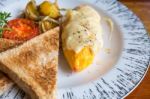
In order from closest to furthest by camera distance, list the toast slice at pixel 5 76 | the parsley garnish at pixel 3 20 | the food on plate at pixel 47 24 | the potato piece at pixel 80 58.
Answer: the toast slice at pixel 5 76
the potato piece at pixel 80 58
the parsley garnish at pixel 3 20
the food on plate at pixel 47 24

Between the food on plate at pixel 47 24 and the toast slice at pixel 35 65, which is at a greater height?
the food on plate at pixel 47 24

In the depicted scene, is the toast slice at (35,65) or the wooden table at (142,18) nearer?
the toast slice at (35,65)

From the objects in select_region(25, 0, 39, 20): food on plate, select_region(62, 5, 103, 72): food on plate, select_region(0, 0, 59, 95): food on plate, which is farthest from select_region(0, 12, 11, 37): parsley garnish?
select_region(62, 5, 103, 72): food on plate

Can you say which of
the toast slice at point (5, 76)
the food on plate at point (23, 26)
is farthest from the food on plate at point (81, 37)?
the toast slice at point (5, 76)

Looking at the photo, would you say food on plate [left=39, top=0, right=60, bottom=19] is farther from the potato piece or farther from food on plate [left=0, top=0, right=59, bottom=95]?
the potato piece

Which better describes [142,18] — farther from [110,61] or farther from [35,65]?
[35,65]

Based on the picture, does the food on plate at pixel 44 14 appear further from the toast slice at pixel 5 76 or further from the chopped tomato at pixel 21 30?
the toast slice at pixel 5 76

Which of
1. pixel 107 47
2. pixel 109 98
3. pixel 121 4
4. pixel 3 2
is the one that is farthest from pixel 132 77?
pixel 3 2
